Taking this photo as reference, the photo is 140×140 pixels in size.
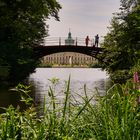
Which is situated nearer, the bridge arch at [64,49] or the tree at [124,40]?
the tree at [124,40]

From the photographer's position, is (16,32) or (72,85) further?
(72,85)

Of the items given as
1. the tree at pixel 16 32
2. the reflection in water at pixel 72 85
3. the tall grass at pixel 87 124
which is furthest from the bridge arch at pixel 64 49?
the tall grass at pixel 87 124

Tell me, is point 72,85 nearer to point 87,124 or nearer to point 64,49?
point 64,49

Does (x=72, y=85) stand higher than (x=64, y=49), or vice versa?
(x=64, y=49)

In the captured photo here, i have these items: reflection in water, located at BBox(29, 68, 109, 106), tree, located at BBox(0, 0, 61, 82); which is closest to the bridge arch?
reflection in water, located at BBox(29, 68, 109, 106)

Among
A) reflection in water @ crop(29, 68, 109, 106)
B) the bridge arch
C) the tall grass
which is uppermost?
the bridge arch

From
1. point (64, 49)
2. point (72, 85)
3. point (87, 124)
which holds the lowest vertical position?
point (72, 85)

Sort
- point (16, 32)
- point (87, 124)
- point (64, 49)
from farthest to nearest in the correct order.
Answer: point (64, 49)
point (16, 32)
point (87, 124)

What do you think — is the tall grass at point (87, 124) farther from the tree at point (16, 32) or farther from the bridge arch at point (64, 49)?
the bridge arch at point (64, 49)

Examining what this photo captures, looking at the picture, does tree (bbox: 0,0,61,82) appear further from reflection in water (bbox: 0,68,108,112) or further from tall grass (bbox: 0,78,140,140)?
tall grass (bbox: 0,78,140,140)

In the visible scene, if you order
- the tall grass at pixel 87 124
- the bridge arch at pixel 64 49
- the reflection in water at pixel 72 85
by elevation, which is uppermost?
the bridge arch at pixel 64 49

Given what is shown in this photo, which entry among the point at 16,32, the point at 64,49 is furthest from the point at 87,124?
the point at 64,49

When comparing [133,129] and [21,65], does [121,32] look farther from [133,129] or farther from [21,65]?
[133,129]

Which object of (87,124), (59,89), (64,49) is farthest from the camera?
(64,49)
